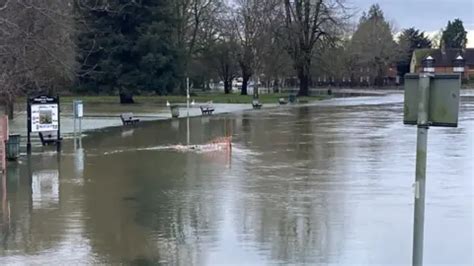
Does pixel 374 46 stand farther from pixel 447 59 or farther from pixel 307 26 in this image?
pixel 307 26

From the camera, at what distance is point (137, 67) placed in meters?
57.1

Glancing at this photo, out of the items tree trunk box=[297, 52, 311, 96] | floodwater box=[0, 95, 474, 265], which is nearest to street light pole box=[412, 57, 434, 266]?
floodwater box=[0, 95, 474, 265]

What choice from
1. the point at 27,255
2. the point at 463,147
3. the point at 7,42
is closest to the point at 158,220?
the point at 27,255

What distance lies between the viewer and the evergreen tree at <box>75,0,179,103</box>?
55.9 metres

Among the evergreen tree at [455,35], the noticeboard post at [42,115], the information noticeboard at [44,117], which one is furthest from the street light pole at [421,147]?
the evergreen tree at [455,35]

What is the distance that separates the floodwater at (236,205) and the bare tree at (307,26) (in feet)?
154

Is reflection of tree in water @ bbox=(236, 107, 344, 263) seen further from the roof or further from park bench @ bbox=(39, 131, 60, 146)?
the roof

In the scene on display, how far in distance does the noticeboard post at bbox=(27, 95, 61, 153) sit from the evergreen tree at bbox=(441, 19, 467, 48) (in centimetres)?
13514

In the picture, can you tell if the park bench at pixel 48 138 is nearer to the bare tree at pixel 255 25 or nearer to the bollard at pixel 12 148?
the bollard at pixel 12 148

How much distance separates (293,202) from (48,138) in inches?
516

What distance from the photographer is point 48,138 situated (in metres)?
23.0

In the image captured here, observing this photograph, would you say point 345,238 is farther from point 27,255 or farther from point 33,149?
point 33,149

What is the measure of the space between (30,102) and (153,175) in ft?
25.3

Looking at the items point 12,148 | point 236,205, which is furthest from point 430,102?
point 12,148
